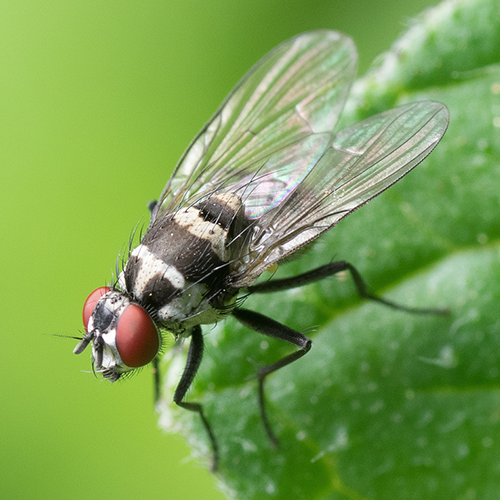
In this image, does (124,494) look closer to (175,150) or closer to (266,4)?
(175,150)

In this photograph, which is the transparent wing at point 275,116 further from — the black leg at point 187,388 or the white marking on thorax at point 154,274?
the black leg at point 187,388

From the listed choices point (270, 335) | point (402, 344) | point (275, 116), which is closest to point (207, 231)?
point (270, 335)

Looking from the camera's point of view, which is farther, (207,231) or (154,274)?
(207,231)

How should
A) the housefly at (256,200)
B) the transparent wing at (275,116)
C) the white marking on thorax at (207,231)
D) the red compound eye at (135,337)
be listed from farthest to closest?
the transparent wing at (275,116)
the white marking on thorax at (207,231)
the housefly at (256,200)
the red compound eye at (135,337)

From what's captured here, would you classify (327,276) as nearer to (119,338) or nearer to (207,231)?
(207,231)

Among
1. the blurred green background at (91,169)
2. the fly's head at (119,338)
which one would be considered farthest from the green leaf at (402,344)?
the blurred green background at (91,169)

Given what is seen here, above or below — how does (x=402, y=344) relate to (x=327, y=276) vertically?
below

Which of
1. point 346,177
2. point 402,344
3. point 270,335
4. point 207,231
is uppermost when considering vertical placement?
point 207,231
